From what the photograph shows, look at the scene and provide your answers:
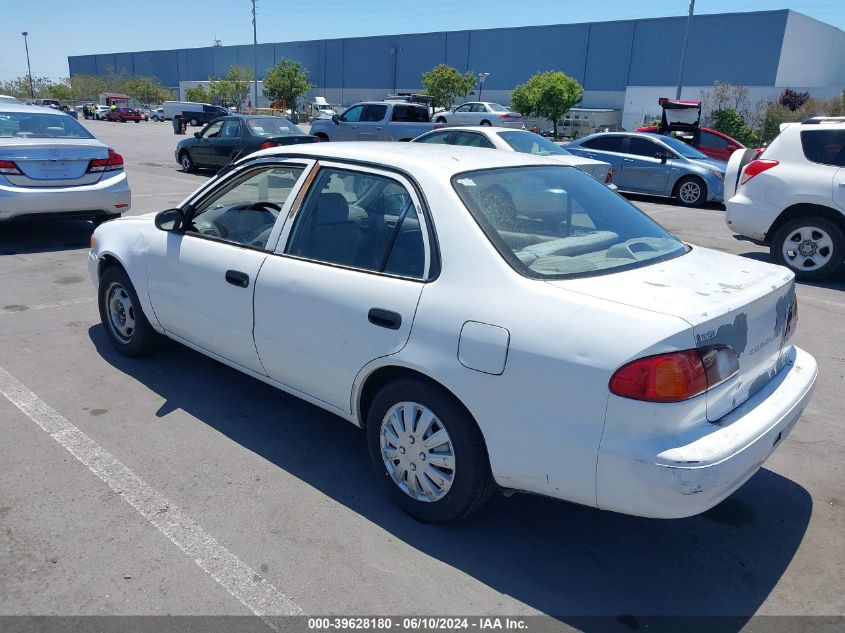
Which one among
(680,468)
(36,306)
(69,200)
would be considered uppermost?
(680,468)

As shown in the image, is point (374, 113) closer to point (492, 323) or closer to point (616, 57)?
point (492, 323)

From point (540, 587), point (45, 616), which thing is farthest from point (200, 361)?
point (540, 587)

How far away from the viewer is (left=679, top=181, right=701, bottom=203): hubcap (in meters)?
14.4

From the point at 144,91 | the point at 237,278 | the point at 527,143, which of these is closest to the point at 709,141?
the point at 527,143

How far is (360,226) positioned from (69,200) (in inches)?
245

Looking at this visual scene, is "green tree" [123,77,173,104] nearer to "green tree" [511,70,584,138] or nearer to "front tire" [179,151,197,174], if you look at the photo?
"green tree" [511,70,584,138]

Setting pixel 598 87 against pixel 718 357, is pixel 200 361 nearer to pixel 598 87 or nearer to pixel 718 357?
pixel 718 357

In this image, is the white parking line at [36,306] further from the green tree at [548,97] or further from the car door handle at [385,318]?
the green tree at [548,97]

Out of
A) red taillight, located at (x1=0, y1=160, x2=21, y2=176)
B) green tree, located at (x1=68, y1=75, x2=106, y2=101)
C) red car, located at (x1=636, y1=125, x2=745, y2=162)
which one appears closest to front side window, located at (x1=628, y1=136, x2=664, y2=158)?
red car, located at (x1=636, y1=125, x2=745, y2=162)

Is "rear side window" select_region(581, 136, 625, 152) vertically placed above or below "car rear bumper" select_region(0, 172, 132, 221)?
above

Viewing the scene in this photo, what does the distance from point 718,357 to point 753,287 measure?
57cm

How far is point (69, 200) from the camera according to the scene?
832cm

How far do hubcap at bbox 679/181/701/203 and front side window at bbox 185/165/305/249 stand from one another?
39.4 feet

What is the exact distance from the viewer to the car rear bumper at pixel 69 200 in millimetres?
7980
